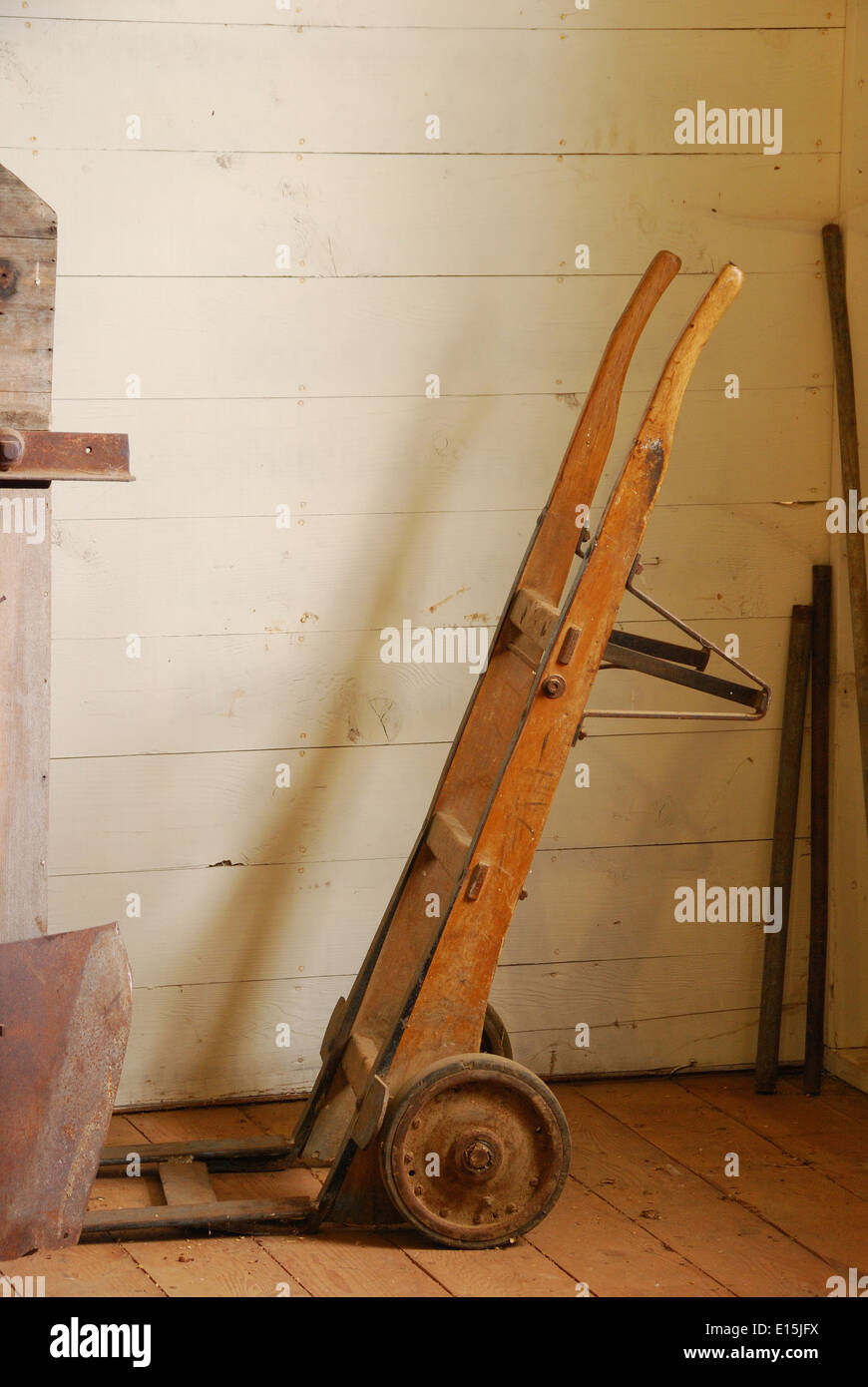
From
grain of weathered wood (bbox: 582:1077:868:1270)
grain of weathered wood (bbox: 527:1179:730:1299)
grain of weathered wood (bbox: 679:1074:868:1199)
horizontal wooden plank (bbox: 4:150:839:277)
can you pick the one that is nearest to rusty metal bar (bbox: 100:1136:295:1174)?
grain of weathered wood (bbox: 527:1179:730:1299)

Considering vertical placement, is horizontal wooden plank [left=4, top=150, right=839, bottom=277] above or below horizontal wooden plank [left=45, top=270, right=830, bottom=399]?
above

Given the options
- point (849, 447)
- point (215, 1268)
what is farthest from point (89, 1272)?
point (849, 447)

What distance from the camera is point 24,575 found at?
190cm

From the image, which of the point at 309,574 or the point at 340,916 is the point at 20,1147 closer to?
the point at 340,916

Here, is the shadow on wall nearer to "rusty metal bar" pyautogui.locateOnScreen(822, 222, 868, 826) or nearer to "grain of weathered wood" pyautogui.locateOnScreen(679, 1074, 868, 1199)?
"rusty metal bar" pyautogui.locateOnScreen(822, 222, 868, 826)

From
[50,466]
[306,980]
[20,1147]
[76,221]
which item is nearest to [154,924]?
[306,980]

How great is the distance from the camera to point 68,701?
256cm

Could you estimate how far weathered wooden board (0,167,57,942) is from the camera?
189cm

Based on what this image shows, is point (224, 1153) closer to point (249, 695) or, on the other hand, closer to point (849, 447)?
point (249, 695)

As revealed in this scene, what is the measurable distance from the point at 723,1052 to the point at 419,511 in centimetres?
131

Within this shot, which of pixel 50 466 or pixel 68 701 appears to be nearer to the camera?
pixel 50 466

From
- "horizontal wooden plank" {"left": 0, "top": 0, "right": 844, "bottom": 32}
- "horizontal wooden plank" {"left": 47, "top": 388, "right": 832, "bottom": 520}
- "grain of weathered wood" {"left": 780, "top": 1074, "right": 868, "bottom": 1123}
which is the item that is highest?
"horizontal wooden plank" {"left": 0, "top": 0, "right": 844, "bottom": 32}

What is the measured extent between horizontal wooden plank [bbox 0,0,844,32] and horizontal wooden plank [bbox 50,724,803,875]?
1.33 metres

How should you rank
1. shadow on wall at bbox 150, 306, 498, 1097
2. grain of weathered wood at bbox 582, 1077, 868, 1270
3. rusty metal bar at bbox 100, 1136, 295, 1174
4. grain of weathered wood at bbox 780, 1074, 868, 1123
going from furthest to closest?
1. grain of weathered wood at bbox 780, 1074, 868, 1123
2. shadow on wall at bbox 150, 306, 498, 1097
3. rusty metal bar at bbox 100, 1136, 295, 1174
4. grain of weathered wood at bbox 582, 1077, 868, 1270
